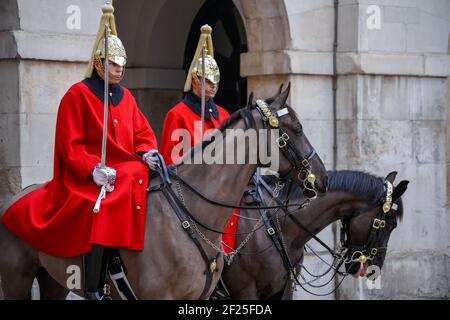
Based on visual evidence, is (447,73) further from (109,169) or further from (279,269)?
(109,169)

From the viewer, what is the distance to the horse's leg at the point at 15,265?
7.29m

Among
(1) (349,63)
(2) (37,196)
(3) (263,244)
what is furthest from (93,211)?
(1) (349,63)

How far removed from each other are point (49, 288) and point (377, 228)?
229 centimetres

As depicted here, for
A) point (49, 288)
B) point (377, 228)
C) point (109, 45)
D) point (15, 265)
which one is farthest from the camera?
point (377, 228)

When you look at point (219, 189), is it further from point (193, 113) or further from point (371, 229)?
point (193, 113)

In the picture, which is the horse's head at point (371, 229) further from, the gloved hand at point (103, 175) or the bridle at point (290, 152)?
the gloved hand at point (103, 175)

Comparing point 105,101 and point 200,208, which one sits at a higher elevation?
point 105,101

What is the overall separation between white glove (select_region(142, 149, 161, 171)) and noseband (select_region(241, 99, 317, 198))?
23.2 inches

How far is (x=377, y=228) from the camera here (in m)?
8.00

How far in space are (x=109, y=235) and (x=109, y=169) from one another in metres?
0.39

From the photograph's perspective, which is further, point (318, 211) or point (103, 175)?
point (318, 211)

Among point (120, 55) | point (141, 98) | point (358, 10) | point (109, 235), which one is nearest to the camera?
point (109, 235)

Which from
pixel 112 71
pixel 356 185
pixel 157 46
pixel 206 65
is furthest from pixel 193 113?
pixel 157 46

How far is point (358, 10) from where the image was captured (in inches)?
424
